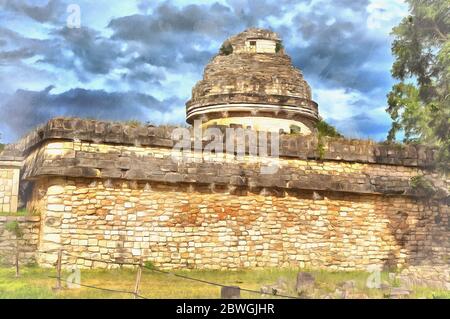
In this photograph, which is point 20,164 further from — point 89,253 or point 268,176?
point 268,176

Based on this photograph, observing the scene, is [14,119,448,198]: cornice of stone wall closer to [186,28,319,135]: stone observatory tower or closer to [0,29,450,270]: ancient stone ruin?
[0,29,450,270]: ancient stone ruin

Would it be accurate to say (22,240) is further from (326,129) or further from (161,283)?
(326,129)

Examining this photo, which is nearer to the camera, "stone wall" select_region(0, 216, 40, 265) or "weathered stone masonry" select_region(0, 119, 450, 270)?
→ "stone wall" select_region(0, 216, 40, 265)

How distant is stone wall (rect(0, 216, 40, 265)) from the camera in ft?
42.8

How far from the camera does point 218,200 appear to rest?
1441 cm

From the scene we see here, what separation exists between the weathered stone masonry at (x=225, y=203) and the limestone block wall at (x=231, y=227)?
3 cm

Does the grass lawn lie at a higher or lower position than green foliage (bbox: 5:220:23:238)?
lower

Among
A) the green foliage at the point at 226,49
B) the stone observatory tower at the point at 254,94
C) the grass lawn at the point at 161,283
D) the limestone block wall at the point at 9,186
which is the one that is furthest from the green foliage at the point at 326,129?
the limestone block wall at the point at 9,186

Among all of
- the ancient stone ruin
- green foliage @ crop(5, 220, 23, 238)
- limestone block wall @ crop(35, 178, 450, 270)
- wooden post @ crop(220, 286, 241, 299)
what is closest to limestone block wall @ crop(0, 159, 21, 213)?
the ancient stone ruin

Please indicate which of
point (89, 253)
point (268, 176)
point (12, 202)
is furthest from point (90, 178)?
point (268, 176)

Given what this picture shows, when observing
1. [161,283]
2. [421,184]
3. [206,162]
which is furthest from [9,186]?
[421,184]

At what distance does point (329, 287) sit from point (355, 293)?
35.2 inches

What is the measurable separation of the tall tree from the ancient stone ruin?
1032 mm

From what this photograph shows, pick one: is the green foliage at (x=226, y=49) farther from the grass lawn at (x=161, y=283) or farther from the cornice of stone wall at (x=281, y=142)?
the grass lawn at (x=161, y=283)
